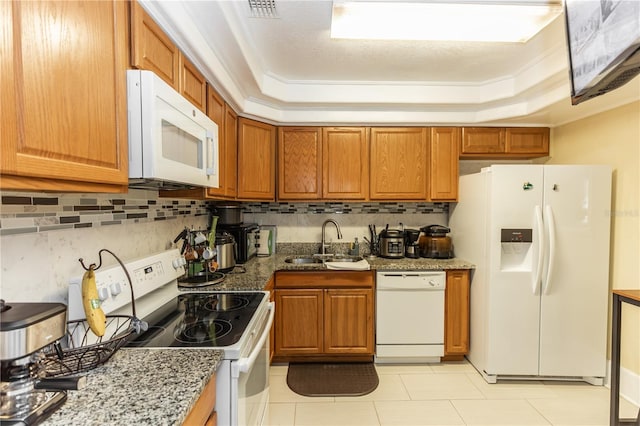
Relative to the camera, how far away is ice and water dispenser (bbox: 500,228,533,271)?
2494 millimetres

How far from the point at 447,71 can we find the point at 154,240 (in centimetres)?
242

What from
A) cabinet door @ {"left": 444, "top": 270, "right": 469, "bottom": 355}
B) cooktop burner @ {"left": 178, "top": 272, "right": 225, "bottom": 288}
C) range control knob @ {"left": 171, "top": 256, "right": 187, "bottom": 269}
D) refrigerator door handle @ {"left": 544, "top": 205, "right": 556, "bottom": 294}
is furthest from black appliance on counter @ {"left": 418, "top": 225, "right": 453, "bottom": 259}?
range control knob @ {"left": 171, "top": 256, "right": 187, "bottom": 269}

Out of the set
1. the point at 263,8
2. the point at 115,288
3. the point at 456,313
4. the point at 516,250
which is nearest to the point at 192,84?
the point at 263,8

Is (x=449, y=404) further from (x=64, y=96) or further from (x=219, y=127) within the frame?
(x=64, y=96)

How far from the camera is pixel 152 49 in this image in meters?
1.26

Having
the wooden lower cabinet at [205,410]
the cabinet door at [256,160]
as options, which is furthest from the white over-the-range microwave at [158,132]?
the cabinet door at [256,160]

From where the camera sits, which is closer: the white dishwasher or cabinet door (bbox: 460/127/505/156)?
the white dishwasher

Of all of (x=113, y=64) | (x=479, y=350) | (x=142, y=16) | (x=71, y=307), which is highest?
(x=142, y=16)

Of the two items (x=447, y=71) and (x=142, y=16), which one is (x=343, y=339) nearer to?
(x=447, y=71)

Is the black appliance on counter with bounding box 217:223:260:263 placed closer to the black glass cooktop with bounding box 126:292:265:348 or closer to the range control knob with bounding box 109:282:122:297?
the black glass cooktop with bounding box 126:292:265:348

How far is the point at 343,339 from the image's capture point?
2.82m

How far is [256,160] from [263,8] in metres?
1.33

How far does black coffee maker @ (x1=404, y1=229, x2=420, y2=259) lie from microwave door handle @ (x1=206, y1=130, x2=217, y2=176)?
2.11m

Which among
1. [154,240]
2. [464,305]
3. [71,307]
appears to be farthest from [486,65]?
[71,307]
